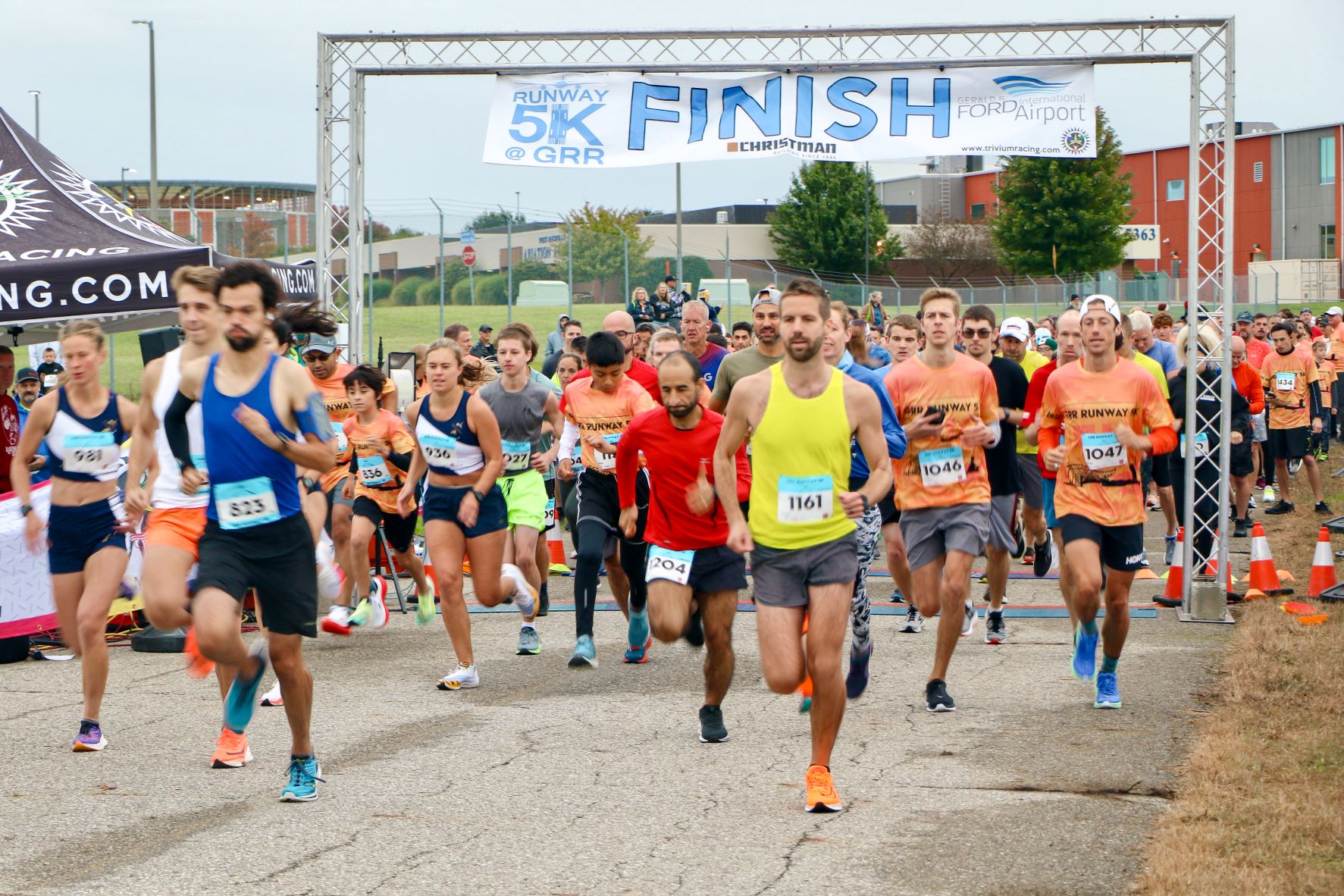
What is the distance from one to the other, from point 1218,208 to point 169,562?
8.41 m

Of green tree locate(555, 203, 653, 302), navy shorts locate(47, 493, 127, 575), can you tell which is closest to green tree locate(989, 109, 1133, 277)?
green tree locate(555, 203, 653, 302)

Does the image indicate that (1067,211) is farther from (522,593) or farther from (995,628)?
(522,593)

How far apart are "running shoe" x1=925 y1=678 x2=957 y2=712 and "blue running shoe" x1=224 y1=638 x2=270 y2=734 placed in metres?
3.35

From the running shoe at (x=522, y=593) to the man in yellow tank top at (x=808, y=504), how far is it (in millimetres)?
3302

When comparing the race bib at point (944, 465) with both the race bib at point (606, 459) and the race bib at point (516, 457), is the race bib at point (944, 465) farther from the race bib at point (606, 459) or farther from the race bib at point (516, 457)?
the race bib at point (516, 457)

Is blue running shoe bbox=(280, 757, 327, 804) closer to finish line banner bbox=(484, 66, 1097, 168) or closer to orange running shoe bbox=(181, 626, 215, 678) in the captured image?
orange running shoe bbox=(181, 626, 215, 678)

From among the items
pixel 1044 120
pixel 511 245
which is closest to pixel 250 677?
pixel 1044 120

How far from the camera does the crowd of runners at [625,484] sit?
19.8 feet

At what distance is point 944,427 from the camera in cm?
816

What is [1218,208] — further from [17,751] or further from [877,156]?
[17,751]

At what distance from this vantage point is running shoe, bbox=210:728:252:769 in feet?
22.2

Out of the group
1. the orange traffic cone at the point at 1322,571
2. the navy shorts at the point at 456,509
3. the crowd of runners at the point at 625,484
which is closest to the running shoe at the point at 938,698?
the crowd of runners at the point at 625,484

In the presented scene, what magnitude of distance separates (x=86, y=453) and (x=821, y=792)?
160 inches

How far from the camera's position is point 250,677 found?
251 inches
